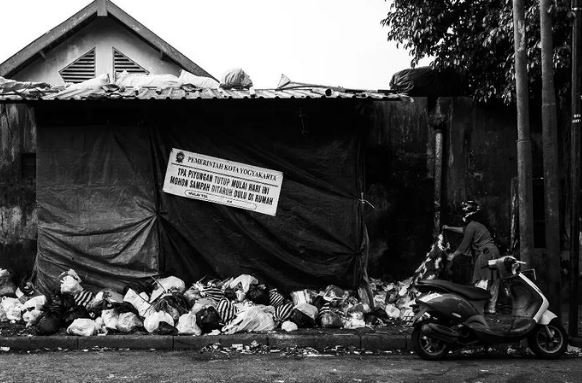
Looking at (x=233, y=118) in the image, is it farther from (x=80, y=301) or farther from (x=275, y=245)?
(x=80, y=301)

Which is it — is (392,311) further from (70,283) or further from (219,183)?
(70,283)

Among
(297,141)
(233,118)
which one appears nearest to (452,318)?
(297,141)

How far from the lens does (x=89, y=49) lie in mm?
17312

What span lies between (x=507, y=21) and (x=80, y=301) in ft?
23.9

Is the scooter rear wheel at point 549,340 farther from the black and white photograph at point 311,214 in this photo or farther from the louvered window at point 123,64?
the louvered window at point 123,64

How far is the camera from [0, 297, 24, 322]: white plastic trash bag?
28.4 ft

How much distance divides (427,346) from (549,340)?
1382 millimetres

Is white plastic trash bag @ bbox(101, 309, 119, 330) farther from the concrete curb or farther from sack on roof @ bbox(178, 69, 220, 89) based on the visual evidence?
sack on roof @ bbox(178, 69, 220, 89)

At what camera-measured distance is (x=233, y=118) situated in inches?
366

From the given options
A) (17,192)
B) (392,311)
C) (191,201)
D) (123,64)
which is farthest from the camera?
(123,64)

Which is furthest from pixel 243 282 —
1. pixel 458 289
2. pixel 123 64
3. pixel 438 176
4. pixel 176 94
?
pixel 123 64

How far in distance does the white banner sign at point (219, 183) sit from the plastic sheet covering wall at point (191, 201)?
0.11 m

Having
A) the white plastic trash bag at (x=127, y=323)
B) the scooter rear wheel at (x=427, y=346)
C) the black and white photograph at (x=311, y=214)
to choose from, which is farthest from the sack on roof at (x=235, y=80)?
the scooter rear wheel at (x=427, y=346)

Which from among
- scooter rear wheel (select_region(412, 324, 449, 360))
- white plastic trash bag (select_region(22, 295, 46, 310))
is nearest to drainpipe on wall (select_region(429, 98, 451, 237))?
scooter rear wheel (select_region(412, 324, 449, 360))
